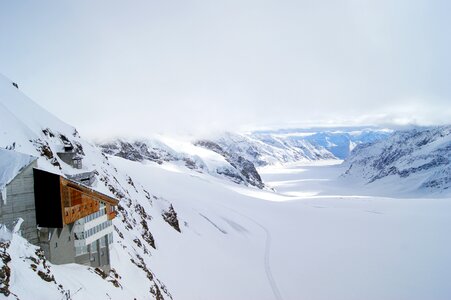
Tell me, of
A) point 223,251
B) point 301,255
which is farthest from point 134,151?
point 301,255

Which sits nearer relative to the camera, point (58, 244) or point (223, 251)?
point (58, 244)

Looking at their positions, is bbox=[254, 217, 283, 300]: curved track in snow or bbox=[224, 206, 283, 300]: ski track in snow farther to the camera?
bbox=[224, 206, 283, 300]: ski track in snow

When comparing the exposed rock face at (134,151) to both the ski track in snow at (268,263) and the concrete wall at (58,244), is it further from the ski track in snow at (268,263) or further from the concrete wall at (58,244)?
the concrete wall at (58,244)

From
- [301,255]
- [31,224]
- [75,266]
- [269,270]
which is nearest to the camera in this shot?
[31,224]

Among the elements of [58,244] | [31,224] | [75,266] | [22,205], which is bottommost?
[75,266]

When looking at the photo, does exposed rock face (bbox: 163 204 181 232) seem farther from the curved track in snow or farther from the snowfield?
the curved track in snow

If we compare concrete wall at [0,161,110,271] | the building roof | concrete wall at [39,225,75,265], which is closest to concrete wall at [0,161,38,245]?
concrete wall at [0,161,110,271]

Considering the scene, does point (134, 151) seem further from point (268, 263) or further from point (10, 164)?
point (10, 164)
